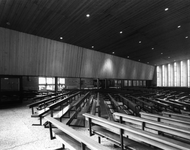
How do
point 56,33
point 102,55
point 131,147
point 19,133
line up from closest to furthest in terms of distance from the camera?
point 131,147 → point 19,133 → point 56,33 → point 102,55

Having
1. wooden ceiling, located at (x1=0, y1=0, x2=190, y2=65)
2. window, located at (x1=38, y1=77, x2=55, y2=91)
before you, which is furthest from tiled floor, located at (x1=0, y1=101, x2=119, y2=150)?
window, located at (x1=38, y1=77, x2=55, y2=91)

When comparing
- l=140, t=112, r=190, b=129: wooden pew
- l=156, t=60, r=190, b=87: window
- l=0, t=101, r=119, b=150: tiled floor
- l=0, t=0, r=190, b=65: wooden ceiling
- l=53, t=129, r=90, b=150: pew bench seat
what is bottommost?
l=0, t=101, r=119, b=150: tiled floor

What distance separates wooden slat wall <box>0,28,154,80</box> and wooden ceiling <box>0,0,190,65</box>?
2.03ft

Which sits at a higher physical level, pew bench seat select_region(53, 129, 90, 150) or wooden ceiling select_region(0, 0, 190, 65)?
wooden ceiling select_region(0, 0, 190, 65)

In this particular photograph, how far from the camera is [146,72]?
2277cm

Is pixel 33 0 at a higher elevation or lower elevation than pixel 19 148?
higher

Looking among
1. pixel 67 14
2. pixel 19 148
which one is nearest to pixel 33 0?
pixel 67 14

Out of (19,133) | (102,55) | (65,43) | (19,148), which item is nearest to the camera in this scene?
(19,148)

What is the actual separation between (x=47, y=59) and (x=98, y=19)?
4988 millimetres

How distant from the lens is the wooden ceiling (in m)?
6.04

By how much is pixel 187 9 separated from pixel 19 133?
30.0 feet

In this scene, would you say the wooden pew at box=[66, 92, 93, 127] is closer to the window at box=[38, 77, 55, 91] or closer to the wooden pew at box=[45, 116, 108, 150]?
the wooden pew at box=[45, 116, 108, 150]

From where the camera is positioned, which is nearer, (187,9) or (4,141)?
(4,141)

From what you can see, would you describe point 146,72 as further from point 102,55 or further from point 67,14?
point 67,14
